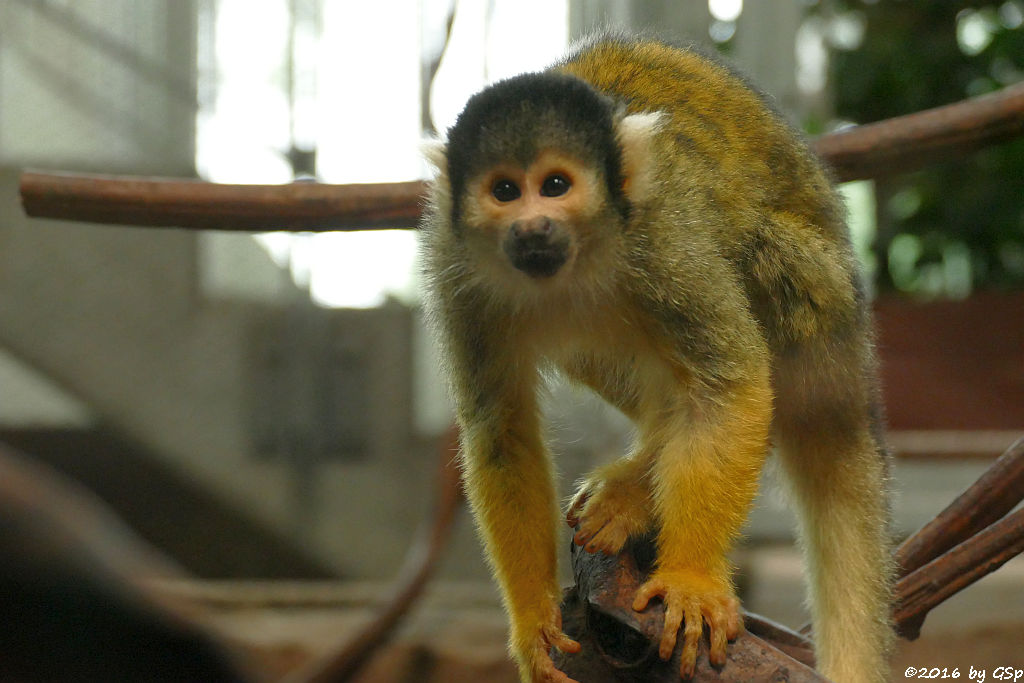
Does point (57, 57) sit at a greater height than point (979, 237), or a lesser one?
greater

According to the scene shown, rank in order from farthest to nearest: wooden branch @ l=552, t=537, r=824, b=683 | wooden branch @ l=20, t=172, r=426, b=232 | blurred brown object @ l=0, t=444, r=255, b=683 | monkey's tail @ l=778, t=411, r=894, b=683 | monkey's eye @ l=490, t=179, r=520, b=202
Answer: wooden branch @ l=20, t=172, r=426, b=232, monkey's tail @ l=778, t=411, r=894, b=683, monkey's eye @ l=490, t=179, r=520, b=202, wooden branch @ l=552, t=537, r=824, b=683, blurred brown object @ l=0, t=444, r=255, b=683

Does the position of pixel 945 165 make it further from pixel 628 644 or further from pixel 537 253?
pixel 628 644

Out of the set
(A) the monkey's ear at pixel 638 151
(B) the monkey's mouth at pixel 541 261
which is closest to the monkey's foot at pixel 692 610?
(B) the monkey's mouth at pixel 541 261

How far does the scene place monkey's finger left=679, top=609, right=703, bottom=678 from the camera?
1.84 metres

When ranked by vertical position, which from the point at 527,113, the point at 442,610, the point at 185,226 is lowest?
the point at 442,610

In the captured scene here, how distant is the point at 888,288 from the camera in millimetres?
7602

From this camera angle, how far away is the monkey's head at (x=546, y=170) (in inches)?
80.4

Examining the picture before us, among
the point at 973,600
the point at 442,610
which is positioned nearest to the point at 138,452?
the point at 442,610

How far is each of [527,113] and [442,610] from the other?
163 inches

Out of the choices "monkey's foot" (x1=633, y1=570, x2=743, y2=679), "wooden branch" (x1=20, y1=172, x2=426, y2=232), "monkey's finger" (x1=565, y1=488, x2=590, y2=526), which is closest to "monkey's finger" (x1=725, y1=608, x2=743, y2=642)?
"monkey's foot" (x1=633, y1=570, x2=743, y2=679)

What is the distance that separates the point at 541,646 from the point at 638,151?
1.11 m

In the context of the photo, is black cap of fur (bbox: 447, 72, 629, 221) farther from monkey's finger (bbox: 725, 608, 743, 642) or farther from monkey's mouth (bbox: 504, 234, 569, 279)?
monkey's finger (bbox: 725, 608, 743, 642)

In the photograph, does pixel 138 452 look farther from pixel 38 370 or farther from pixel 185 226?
pixel 185 226

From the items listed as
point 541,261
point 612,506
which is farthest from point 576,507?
point 541,261
